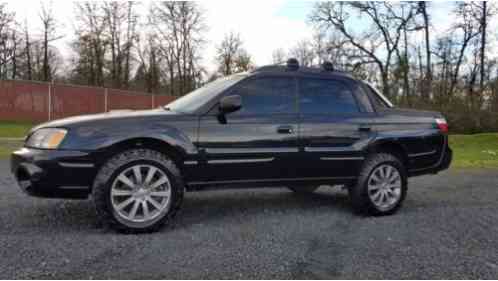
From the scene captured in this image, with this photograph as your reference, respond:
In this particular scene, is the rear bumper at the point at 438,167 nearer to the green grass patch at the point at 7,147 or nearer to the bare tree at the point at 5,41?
the green grass patch at the point at 7,147

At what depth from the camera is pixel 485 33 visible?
95.2 feet

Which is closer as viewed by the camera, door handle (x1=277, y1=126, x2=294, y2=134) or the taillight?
door handle (x1=277, y1=126, x2=294, y2=134)

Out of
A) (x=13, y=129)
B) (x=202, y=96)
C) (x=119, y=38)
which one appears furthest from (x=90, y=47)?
(x=202, y=96)

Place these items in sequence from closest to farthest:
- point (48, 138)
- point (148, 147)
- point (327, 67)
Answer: point (48, 138)
point (148, 147)
point (327, 67)

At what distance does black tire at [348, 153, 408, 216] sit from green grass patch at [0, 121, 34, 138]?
14536 mm

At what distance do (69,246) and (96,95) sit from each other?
2202 centimetres

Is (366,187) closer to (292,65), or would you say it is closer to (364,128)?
(364,128)

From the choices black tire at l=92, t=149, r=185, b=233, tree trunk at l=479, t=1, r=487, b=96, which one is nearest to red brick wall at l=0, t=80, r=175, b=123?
black tire at l=92, t=149, r=185, b=233

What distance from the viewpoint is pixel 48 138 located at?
3.97 metres

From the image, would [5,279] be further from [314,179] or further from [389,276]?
[314,179]

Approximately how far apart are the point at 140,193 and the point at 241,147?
1145 millimetres

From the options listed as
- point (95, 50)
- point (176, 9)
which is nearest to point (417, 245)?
point (95, 50)

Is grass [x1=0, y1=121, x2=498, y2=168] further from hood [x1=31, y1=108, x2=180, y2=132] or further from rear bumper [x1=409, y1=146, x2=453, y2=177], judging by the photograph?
hood [x1=31, y1=108, x2=180, y2=132]

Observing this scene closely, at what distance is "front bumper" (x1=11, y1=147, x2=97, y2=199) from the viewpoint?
3.85 m
